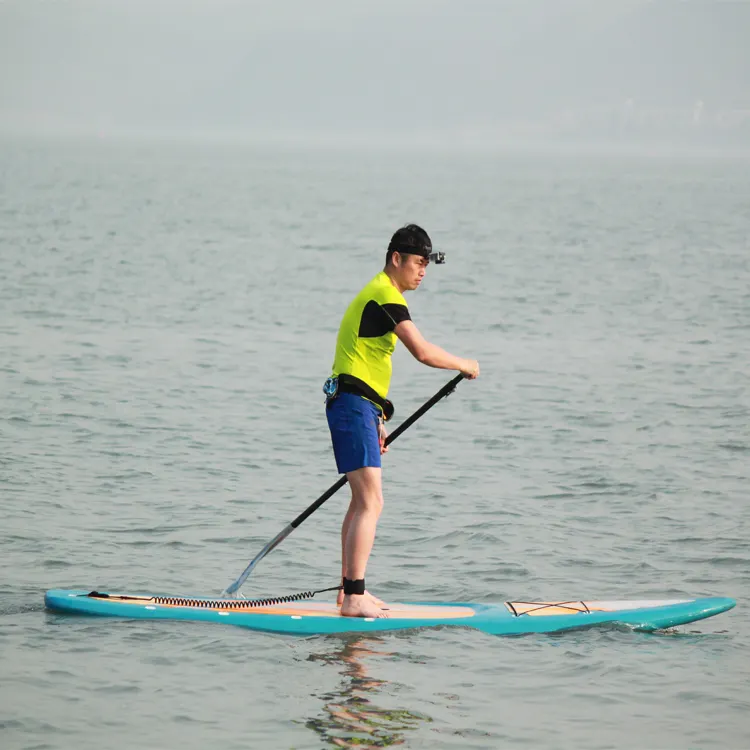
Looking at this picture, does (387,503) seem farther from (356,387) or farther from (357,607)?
(356,387)

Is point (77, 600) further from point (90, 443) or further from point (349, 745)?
point (90, 443)

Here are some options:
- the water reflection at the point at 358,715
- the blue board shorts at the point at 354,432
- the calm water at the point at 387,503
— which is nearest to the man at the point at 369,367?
the blue board shorts at the point at 354,432

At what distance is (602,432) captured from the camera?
44.7 ft

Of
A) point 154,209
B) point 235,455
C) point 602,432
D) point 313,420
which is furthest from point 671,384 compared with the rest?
point 154,209

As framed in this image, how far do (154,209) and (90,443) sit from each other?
41496mm

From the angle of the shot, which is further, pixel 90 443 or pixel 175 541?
pixel 90 443

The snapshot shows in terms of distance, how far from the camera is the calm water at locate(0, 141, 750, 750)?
6570 mm

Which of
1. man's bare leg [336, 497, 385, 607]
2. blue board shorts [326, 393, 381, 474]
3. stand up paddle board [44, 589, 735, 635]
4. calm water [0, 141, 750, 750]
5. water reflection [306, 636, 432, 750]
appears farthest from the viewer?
stand up paddle board [44, 589, 735, 635]

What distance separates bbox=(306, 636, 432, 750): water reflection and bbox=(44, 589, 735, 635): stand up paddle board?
13.7 inches

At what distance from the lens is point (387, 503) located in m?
10.7

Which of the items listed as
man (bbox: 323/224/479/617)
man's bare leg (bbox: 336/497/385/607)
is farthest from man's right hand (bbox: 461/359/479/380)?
man's bare leg (bbox: 336/497/385/607)

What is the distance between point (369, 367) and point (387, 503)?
3568mm

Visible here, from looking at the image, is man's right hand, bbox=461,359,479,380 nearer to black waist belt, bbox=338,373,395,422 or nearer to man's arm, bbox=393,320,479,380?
man's arm, bbox=393,320,479,380

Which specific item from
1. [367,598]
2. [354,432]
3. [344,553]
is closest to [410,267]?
[354,432]
